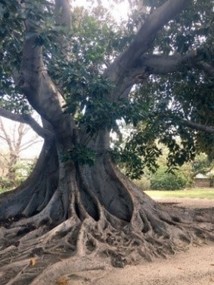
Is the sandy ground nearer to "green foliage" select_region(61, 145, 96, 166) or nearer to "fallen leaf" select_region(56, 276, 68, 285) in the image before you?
"fallen leaf" select_region(56, 276, 68, 285)

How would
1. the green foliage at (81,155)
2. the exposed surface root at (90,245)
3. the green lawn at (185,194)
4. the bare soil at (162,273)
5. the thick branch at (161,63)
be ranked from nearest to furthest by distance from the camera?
the bare soil at (162,273)
the exposed surface root at (90,245)
the green foliage at (81,155)
the thick branch at (161,63)
the green lawn at (185,194)

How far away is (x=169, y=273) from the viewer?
5406mm

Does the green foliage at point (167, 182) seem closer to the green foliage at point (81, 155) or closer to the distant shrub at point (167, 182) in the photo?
the distant shrub at point (167, 182)

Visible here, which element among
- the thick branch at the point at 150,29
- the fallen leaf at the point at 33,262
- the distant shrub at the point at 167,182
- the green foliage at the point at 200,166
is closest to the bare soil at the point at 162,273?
the fallen leaf at the point at 33,262

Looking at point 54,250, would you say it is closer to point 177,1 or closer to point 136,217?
point 136,217

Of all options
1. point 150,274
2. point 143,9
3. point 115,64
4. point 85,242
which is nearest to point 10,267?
point 85,242

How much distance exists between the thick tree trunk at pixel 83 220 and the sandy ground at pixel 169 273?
0.96 feet

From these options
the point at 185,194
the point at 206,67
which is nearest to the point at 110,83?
the point at 206,67

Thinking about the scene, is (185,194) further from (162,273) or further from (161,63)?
(162,273)

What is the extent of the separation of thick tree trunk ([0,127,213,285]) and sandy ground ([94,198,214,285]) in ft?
0.96

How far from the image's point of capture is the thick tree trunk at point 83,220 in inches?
240

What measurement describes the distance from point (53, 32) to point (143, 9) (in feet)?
23.9

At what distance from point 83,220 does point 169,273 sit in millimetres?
2514

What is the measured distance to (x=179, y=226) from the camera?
814cm
